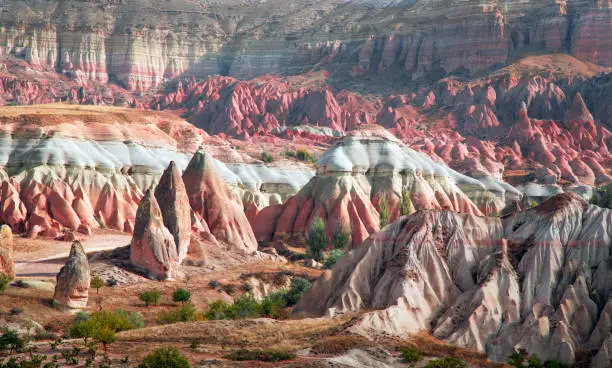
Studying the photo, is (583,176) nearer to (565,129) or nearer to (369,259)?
(565,129)

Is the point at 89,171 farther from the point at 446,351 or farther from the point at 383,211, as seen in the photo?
the point at 446,351

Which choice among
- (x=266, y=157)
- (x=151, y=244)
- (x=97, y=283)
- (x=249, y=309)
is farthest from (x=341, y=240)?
(x=266, y=157)

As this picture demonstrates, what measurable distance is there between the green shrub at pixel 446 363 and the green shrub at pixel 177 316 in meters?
15.9

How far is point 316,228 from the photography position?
81438 millimetres

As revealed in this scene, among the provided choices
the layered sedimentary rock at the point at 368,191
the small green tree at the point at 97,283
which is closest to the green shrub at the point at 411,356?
the small green tree at the point at 97,283

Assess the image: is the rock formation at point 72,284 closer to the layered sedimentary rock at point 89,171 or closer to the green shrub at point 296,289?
the green shrub at point 296,289

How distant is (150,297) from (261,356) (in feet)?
63.4

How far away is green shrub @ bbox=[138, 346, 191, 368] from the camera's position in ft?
104

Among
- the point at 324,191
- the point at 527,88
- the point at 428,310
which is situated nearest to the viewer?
the point at 428,310

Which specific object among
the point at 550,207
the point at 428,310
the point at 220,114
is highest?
the point at 550,207

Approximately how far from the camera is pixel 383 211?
9088 centimetres

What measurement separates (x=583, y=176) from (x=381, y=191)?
46.8 metres

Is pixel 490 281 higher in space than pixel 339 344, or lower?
higher

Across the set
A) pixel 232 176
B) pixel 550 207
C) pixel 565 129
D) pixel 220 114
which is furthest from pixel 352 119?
pixel 550 207
